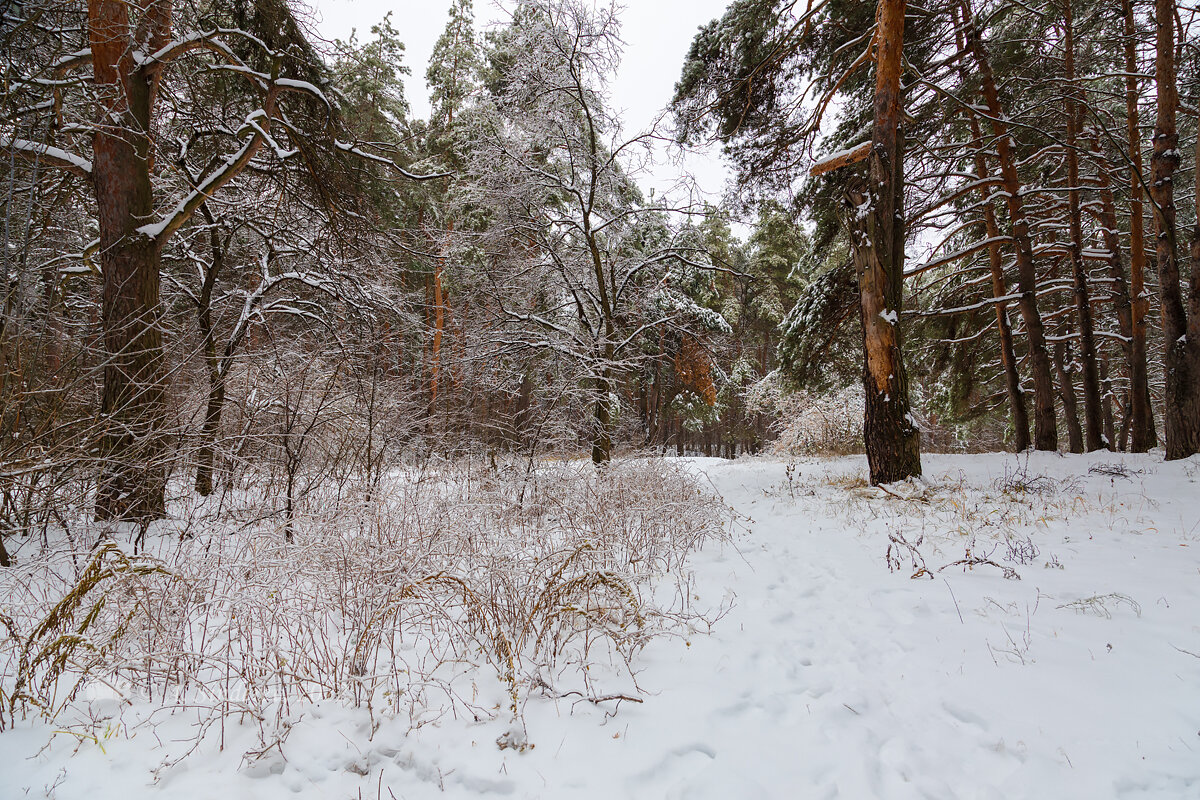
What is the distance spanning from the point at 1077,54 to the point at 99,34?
14173 mm

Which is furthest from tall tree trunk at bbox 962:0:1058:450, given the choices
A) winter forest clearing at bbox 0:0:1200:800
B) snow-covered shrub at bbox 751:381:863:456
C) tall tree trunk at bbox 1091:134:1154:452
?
snow-covered shrub at bbox 751:381:863:456

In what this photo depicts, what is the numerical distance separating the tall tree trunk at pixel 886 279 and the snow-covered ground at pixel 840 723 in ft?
9.30

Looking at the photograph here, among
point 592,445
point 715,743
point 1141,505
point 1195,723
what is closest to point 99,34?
point 592,445

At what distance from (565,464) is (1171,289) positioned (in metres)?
8.68

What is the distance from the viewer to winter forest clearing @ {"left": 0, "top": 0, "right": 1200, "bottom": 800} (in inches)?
72.4

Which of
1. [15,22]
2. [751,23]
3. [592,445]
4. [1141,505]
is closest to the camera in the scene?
[15,22]

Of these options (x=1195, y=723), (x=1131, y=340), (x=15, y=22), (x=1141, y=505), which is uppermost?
(x=15, y=22)

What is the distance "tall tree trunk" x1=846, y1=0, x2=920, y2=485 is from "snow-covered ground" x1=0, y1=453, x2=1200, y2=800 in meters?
2.84

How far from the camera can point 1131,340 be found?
323 inches

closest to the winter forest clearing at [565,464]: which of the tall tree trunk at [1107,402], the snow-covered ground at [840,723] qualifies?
the snow-covered ground at [840,723]

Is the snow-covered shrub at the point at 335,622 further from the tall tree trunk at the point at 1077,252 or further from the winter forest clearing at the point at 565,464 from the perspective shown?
the tall tree trunk at the point at 1077,252

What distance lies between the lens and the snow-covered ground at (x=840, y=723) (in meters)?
1.60

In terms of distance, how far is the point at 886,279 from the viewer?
6219 mm

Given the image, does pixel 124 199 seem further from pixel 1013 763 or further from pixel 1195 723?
pixel 1195 723
